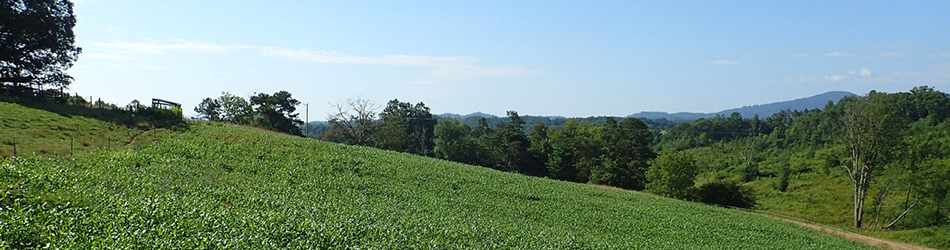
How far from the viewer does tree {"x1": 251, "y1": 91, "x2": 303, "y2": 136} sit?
72.1 meters

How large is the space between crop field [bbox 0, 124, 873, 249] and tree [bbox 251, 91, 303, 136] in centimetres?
3811

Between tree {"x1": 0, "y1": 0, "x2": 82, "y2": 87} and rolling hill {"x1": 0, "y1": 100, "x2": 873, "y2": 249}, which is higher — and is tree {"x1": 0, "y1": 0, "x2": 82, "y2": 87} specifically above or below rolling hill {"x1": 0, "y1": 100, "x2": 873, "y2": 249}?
above

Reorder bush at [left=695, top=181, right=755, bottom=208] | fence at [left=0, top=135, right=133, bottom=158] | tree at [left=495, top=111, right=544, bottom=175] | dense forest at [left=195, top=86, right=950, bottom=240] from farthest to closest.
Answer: tree at [left=495, top=111, right=544, bottom=175] → bush at [left=695, top=181, right=755, bottom=208] → dense forest at [left=195, top=86, right=950, bottom=240] → fence at [left=0, top=135, right=133, bottom=158]

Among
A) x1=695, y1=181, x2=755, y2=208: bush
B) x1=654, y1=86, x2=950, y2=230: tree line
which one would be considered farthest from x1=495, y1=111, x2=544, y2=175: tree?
x1=654, y1=86, x2=950, y2=230: tree line

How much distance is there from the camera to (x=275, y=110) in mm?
72375

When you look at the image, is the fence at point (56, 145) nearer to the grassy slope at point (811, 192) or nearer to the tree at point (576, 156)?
the grassy slope at point (811, 192)

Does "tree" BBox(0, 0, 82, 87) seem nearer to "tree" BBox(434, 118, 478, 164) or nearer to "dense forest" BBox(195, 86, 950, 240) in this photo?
"dense forest" BBox(195, 86, 950, 240)

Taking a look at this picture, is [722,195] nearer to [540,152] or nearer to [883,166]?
[883,166]

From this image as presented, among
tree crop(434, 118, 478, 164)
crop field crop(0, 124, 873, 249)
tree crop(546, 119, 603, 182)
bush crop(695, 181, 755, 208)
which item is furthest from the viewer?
tree crop(434, 118, 478, 164)

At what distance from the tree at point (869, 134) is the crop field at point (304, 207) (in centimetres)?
1601

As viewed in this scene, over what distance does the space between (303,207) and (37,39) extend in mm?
32835

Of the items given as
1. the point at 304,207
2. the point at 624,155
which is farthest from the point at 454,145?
the point at 304,207

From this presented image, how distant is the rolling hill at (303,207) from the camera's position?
1121cm

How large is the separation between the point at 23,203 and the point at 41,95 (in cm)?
3182
